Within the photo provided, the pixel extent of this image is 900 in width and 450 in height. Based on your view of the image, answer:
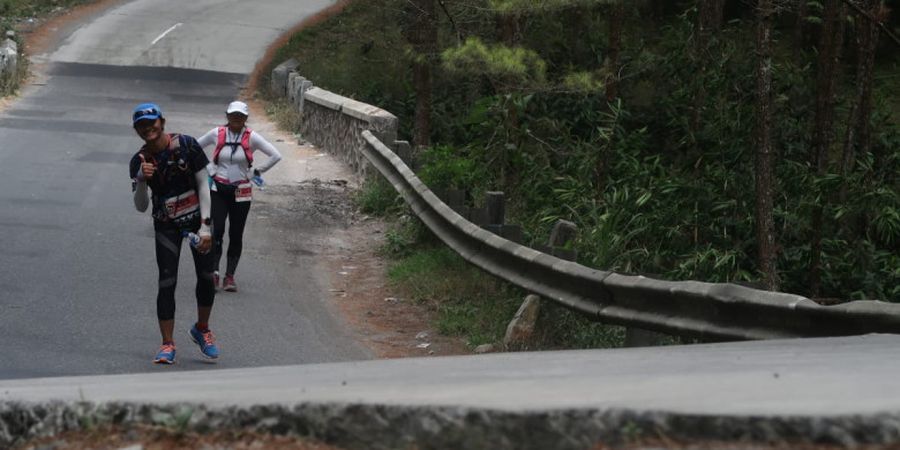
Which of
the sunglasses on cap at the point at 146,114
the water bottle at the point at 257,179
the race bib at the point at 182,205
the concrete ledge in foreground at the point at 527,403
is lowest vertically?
the water bottle at the point at 257,179

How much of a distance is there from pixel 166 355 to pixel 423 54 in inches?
425

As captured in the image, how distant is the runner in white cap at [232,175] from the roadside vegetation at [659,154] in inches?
64.7

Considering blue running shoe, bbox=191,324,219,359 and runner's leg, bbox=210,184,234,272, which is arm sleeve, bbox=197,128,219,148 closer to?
runner's leg, bbox=210,184,234,272

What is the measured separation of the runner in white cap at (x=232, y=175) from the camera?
1162cm

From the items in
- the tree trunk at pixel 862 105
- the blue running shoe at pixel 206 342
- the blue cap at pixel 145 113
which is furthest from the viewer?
the tree trunk at pixel 862 105

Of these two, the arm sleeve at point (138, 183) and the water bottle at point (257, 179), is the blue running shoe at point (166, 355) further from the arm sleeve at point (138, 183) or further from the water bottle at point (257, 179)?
the water bottle at point (257, 179)

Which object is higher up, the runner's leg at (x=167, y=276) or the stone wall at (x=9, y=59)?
the runner's leg at (x=167, y=276)

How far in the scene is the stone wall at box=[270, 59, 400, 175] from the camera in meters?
18.5

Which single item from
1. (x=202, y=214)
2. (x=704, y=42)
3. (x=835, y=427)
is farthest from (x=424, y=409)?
(x=704, y=42)

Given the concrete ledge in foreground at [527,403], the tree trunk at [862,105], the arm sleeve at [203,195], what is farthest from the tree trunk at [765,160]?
the concrete ledge in foreground at [527,403]

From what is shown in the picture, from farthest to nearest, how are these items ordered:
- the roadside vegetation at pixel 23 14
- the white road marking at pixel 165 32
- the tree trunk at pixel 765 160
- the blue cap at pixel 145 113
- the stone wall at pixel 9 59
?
the white road marking at pixel 165 32
the roadside vegetation at pixel 23 14
the stone wall at pixel 9 59
the tree trunk at pixel 765 160
the blue cap at pixel 145 113

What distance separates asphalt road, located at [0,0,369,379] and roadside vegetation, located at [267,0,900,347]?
1.27 m

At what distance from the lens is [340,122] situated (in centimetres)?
2075

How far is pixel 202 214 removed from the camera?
8.98 meters
